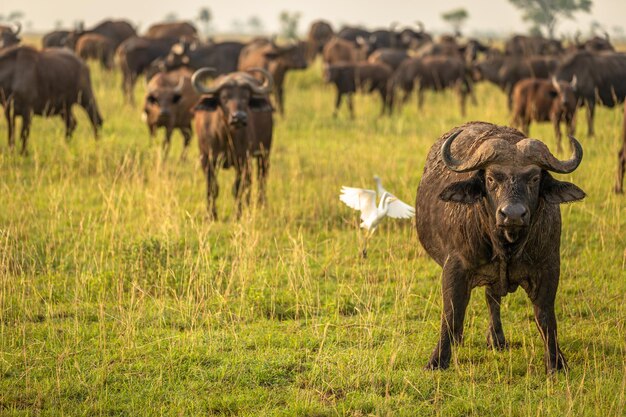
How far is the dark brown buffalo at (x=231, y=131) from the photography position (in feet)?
31.0

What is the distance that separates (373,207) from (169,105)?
5.72 m

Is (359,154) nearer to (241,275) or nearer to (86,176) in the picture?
(86,176)

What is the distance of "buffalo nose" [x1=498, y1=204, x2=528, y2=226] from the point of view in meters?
4.54

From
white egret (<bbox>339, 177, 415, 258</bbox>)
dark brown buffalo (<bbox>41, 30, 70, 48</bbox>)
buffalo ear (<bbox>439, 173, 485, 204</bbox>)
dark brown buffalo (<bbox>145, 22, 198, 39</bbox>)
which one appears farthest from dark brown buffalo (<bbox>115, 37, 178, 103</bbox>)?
buffalo ear (<bbox>439, 173, 485, 204</bbox>)

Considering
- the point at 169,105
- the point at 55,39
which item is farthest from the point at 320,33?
the point at 169,105

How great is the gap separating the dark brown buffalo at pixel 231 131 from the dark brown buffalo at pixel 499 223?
13.2 ft

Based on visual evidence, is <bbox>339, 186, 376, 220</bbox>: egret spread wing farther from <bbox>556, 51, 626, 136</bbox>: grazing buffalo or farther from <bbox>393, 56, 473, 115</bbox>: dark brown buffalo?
<bbox>393, 56, 473, 115</bbox>: dark brown buffalo

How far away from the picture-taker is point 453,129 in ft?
19.9

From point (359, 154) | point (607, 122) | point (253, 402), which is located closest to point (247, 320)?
point (253, 402)

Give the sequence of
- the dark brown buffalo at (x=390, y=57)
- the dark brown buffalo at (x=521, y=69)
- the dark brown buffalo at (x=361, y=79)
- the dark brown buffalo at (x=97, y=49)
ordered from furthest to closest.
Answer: the dark brown buffalo at (x=97, y=49) → the dark brown buffalo at (x=390, y=57) → the dark brown buffalo at (x=521, y=69) → the dark brown buffalo at (x=361, y=79)

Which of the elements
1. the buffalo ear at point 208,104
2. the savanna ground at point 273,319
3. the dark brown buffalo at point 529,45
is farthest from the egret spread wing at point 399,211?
the dark brown buffalo at point 529,45

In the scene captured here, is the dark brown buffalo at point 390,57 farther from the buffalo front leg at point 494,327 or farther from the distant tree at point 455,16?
the distant tree at point 455,16

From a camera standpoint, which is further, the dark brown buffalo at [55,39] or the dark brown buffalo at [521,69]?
the dark brown buffalo at [55,39]

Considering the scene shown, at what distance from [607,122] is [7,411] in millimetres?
13478
